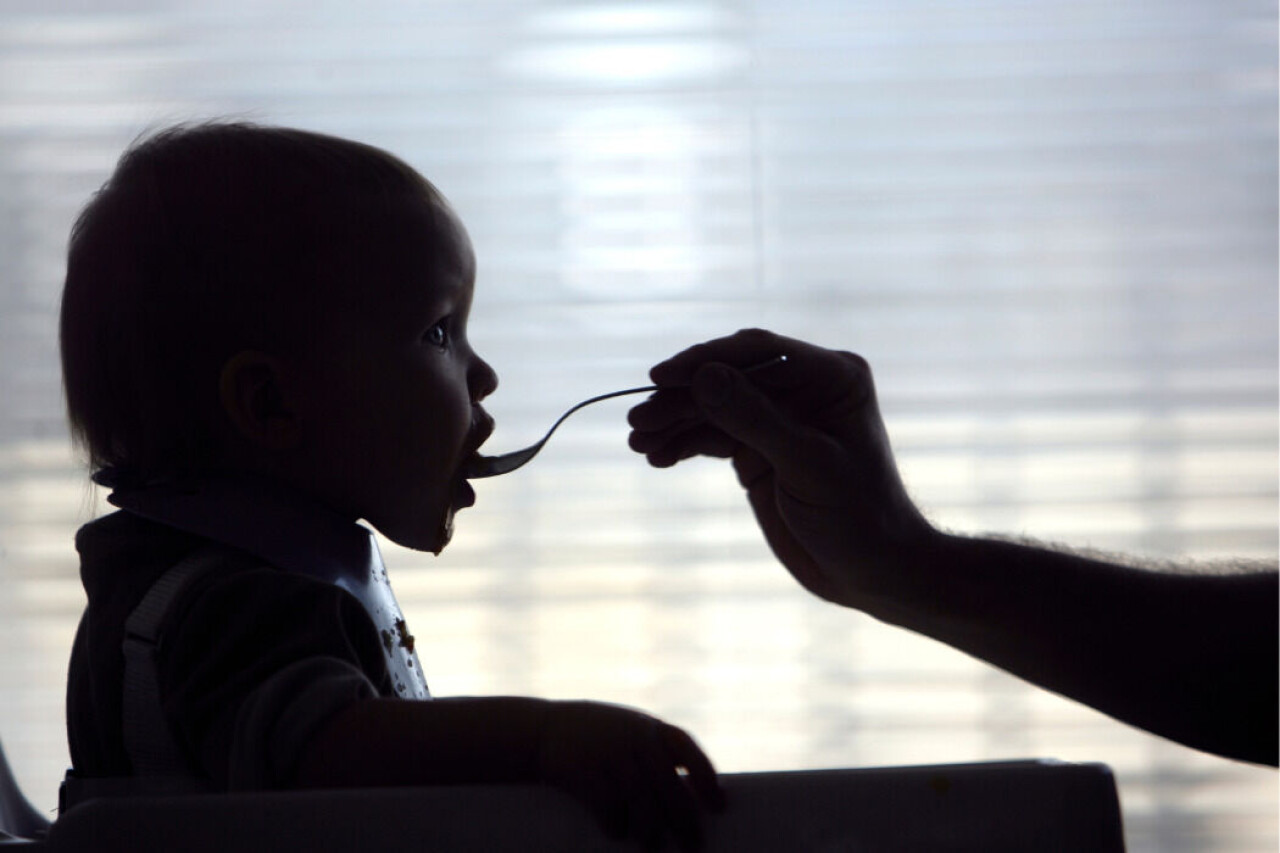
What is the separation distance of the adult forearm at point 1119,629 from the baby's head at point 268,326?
341mm

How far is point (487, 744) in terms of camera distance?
1.41ft

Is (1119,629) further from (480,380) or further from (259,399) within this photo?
(259,399)

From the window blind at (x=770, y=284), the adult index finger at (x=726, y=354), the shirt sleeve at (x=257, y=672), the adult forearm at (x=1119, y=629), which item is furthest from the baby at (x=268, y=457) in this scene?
the window blind at (x=770, y=284)

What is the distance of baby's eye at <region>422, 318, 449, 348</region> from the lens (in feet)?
2.06

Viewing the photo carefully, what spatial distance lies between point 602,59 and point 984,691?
102 cm

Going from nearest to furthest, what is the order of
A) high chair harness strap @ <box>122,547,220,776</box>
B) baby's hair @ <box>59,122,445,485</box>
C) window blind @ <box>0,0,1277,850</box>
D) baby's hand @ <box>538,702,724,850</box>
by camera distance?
baby's hand @ <box>538,702,724,850</box> → high chair harness strap @ <box>122,547,220,776</box> → baby's hair @ <box>59,122,445,485</box> → window blind @ <box>0,0,1277,850</box>

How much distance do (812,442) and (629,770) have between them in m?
0.34

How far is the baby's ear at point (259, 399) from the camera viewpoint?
0.57 metres

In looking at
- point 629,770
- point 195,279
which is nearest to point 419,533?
point 195,279

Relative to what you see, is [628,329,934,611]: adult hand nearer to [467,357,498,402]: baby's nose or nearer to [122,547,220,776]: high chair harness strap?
[467,357,498,402]: baby's nose

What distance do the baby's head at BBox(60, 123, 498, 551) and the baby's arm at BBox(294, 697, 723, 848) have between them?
0.20 meters

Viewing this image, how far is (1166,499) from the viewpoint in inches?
60.2

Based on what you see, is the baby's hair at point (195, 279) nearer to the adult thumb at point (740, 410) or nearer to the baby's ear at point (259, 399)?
the baby's ear at point (259, 399)

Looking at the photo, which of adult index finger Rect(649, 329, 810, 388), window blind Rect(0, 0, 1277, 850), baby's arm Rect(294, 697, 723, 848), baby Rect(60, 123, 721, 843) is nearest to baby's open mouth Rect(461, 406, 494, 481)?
baby Rect(60, 123, 721, 843)
